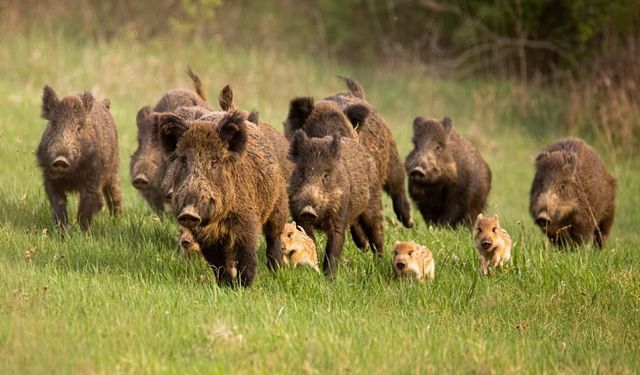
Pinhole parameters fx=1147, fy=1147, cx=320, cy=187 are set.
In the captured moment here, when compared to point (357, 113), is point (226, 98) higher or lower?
higher

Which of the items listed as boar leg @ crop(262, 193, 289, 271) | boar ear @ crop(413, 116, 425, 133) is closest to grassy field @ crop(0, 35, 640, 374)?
boar leg @ crop(262, 193, 289, 271)

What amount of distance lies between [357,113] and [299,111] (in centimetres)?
60

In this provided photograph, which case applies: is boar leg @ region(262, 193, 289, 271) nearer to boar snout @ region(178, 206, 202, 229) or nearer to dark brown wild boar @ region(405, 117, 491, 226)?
boar snout @ region(178, 206, 202, 229)

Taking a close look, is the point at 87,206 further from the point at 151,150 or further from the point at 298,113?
the point at 298,113

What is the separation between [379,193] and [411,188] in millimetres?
2799

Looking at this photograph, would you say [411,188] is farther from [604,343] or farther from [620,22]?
[620,22]

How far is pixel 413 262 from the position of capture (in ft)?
30.4

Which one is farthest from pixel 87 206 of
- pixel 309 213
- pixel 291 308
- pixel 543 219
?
pixel 543 219

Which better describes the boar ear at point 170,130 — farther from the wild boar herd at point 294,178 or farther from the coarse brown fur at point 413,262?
the coarse brown fur at point 413,262

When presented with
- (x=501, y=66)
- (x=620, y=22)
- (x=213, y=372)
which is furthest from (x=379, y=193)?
(x=501, y=66)

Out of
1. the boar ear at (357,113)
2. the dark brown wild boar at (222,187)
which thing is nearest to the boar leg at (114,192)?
the boar ear at (357,113)

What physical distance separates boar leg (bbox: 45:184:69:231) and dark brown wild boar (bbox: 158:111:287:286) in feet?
7.83

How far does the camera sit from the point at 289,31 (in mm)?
30469

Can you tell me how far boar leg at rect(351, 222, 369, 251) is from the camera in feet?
35.3
